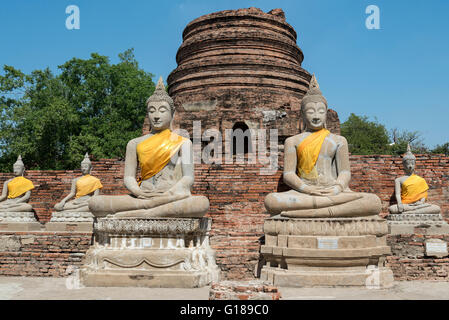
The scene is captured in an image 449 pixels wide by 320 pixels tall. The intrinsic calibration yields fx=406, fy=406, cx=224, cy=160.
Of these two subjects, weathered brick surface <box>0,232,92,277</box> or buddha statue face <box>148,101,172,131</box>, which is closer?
buddha statue face <box>148,101,172,131</box>

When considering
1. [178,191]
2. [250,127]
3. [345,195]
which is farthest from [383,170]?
Result: [178,191]

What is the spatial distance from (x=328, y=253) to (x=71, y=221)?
248 inches

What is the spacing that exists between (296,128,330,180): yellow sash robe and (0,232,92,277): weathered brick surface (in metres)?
3.66

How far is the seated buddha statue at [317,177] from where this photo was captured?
5.34m

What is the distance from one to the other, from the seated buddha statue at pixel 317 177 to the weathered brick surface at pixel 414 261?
1.45 m

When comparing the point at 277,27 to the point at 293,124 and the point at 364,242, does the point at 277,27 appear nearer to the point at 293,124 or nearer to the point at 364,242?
the point at 293,124

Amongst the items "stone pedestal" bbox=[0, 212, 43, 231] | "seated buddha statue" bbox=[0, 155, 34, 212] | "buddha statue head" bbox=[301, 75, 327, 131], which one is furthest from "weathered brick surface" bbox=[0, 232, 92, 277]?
"buddha statue head" bbox=[301, 75, 327, 131]

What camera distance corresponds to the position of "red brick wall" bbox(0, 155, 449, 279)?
21.6 ft

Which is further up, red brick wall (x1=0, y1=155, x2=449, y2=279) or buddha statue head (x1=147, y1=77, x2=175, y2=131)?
buddha statue head (x1=147, y1=77, x2=175, y2=131)

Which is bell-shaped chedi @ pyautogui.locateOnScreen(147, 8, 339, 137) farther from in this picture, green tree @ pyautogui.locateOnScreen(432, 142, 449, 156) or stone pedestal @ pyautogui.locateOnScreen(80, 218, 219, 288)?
green tree @ pyautogui.locateOnScreen(432, 142, 449, 156)

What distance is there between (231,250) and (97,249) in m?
2.24

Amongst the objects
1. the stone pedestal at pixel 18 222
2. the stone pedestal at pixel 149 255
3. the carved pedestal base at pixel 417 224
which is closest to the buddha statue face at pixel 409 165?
the carved pedestal base at pixel 417 224

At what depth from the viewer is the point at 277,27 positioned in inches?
613

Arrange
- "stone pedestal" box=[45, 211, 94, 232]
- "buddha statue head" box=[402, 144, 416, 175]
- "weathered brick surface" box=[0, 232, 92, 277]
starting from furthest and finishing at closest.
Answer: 1. "buddha statue head" box=[402, 144, 416, 175]
2. "stone pedestal" box=[45, 211, 94, 232]
3. "weathered brick surface" box=[0, 232, 92, 277]
